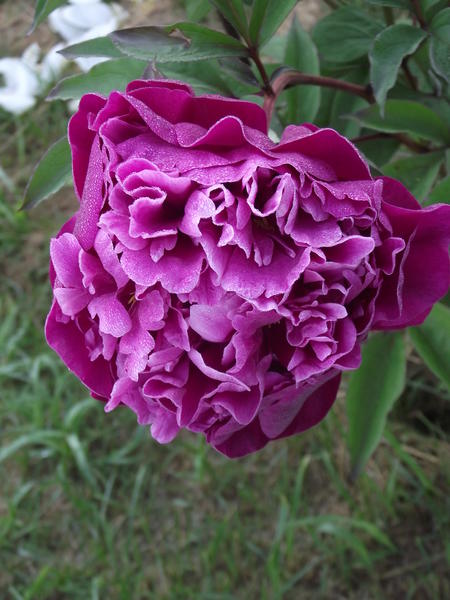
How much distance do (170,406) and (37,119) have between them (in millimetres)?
1565

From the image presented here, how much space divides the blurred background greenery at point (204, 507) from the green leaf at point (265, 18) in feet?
2.41

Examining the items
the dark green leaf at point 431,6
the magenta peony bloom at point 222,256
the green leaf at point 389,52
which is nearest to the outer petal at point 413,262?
the magenta peony bloom at point 222,256

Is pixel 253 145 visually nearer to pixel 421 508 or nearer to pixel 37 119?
pixel 421 508

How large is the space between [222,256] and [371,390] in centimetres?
39

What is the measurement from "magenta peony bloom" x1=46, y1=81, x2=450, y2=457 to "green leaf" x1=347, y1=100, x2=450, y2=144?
212 millimetres

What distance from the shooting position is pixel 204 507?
4.73 feet

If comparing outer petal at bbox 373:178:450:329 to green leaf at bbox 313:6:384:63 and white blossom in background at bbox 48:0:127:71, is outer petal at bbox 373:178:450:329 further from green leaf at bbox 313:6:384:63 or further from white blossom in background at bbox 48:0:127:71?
white blossom in background at bbox 48:0:127:71

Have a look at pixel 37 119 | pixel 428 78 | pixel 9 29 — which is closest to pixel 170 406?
pixel 428 78

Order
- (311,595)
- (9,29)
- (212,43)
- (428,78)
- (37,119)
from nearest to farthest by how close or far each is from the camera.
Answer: (212,43), (428,78), (311,595), (37,119), (9,29)

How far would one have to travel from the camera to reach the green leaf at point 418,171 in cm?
81

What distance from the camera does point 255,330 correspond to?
1.77ft

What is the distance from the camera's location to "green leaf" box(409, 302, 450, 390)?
777 mm

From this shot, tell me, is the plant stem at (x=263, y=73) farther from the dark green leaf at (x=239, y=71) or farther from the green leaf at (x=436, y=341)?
the green leaf at (x=436, y=341)

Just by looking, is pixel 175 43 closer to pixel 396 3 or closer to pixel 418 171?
pixel 396 3
